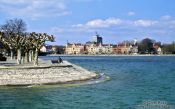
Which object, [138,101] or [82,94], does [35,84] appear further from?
[138,101]

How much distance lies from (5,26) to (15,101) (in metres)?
93.9

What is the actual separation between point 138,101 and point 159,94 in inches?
216

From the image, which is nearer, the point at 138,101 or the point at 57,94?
the point at 138,101

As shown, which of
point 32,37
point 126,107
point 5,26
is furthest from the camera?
point 5,26

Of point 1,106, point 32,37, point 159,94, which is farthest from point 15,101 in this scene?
point 32,37

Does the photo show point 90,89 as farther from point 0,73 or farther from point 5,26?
point 5,26

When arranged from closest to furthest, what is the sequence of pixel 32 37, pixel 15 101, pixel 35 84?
1. pixel 15 101
2. pixel 35 84
3. pixel 32 37

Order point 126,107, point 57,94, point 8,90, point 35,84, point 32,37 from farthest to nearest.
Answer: point 32,37, point 35,84, point 8,90, point 57,94, point 126,107

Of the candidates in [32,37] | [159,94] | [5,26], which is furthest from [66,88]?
[5,26]

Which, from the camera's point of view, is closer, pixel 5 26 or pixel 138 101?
pixel 138 101

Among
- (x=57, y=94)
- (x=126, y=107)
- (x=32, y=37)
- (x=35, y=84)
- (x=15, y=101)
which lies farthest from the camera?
(x=32, y=37)

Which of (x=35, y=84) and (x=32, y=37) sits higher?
(x=32, y=37)

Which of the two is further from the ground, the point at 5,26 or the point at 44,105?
the point at 5,26

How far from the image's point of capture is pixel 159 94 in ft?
120
